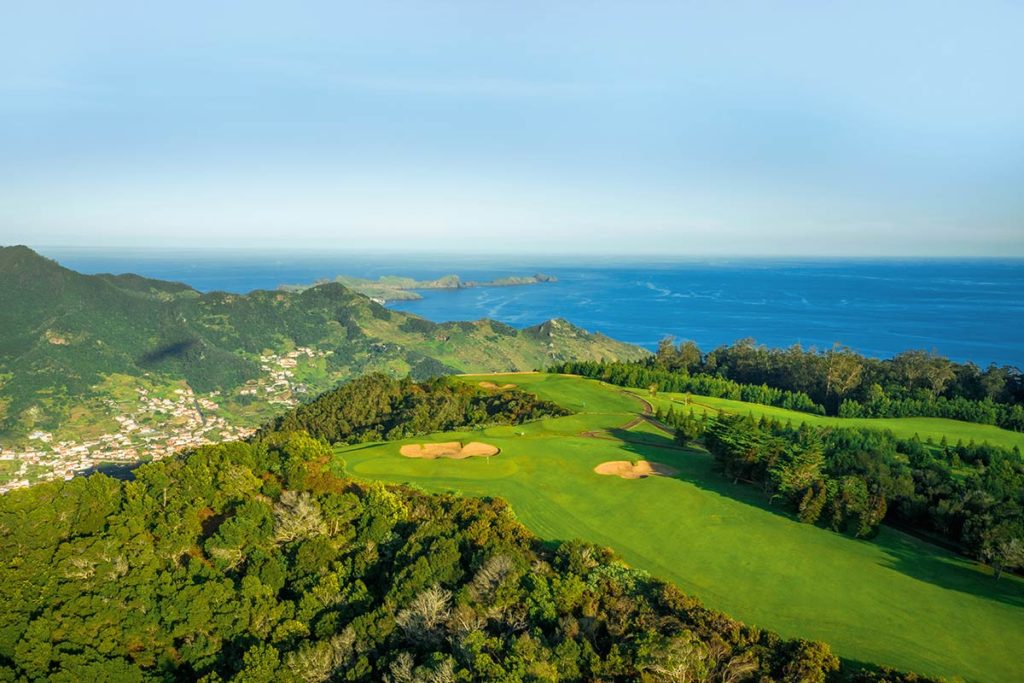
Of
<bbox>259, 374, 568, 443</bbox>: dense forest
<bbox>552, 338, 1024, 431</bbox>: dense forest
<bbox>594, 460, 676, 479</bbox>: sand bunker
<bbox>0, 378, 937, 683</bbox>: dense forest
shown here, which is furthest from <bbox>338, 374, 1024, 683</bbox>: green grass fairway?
<bbox>552, 338, 1024, 431</bbox>: dense forest

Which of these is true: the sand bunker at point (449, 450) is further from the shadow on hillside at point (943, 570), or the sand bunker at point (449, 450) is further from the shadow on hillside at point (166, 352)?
the shadow on hillside at point (166, 352)

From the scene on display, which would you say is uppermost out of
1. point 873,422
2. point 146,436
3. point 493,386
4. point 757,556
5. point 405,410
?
point 757,556

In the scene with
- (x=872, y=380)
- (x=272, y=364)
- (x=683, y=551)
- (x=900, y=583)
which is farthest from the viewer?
(x=272, y=364)

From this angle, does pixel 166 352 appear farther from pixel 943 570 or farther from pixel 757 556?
pixel 943 570

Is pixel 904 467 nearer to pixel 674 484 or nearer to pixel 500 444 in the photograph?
pixel 674 484

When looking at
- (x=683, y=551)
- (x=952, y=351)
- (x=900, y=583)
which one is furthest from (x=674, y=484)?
(x=952, y=351)

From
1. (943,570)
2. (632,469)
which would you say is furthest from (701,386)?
(943,570)

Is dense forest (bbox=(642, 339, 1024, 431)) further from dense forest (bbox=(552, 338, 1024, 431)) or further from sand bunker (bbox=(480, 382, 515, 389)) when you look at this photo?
sand bunker (bbox=(480, 382, 515, 389))

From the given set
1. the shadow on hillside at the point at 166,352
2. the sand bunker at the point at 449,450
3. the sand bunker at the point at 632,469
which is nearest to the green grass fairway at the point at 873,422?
the sand bunker at the point at 632,469
